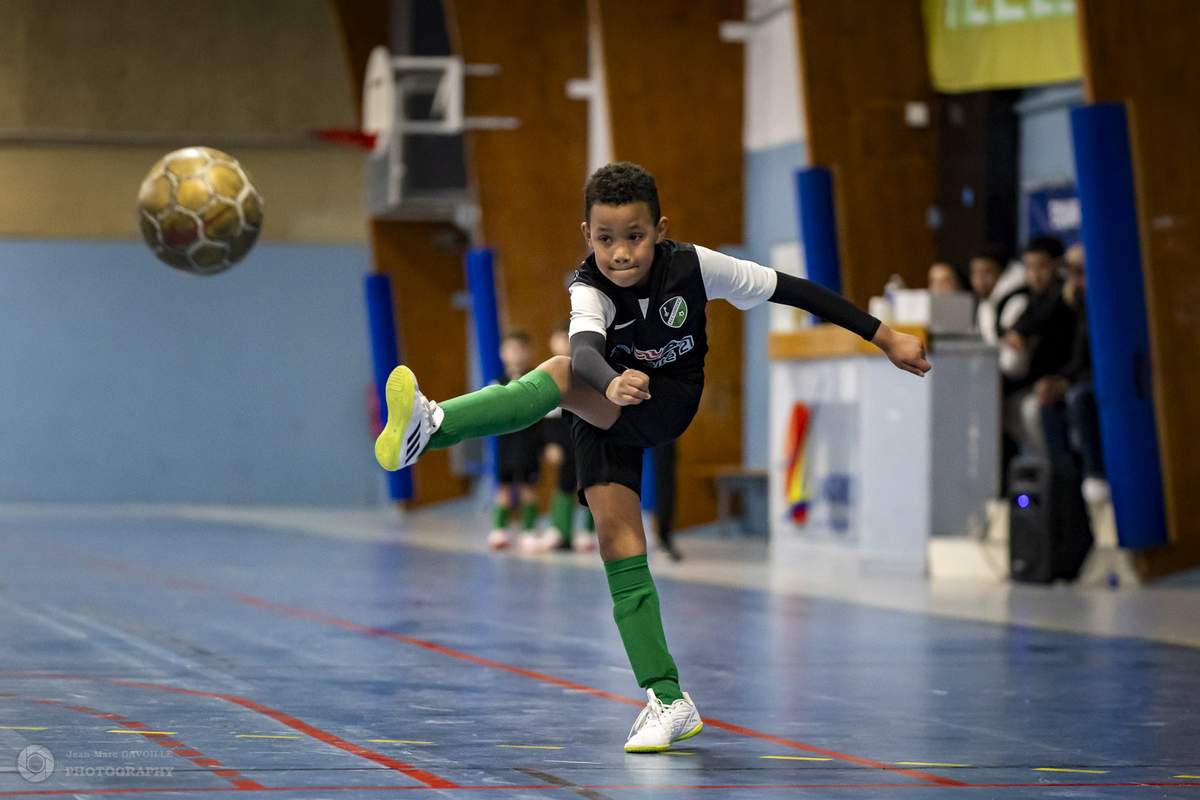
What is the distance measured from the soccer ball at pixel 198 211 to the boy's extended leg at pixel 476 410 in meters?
4.98

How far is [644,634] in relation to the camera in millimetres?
5414

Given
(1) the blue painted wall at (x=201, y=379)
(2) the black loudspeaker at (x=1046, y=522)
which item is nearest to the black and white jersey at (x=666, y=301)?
(2) the black loudspeaker at (x=1046, y=522)

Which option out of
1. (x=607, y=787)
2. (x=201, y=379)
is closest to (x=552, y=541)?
(x=607, y=787)

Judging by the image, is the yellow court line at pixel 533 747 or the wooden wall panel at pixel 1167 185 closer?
the yellow court line at pixel 533 747

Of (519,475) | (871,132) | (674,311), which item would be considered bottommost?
(519,475)

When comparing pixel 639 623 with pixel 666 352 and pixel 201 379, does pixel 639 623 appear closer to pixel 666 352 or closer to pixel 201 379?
pixel 666 352

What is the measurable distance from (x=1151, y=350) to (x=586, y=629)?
4938 millimetres

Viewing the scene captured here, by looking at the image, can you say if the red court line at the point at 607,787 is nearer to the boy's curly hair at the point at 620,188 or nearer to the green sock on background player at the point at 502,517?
the boy's curly hair at the point at 620,188

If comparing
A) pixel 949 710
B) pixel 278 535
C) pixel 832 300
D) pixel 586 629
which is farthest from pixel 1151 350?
pixel 278 535

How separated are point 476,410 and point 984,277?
29.8 ft

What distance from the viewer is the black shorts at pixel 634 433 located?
543 centimetres

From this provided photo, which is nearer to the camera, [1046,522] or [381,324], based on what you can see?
[1046,522]

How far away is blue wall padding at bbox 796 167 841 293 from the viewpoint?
15531 mm

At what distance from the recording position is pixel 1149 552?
492 inches
